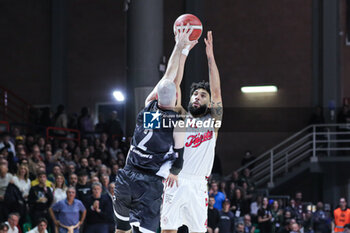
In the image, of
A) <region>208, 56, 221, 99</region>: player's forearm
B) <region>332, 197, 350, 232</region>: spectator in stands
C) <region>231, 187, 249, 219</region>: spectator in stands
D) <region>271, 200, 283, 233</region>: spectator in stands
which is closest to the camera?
<region>208, 56, 221, 99</region>: player's forearm

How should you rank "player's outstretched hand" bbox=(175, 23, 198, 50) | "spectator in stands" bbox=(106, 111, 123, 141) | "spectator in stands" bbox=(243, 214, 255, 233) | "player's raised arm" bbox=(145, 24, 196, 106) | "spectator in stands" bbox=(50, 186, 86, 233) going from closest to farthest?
"player's raised arm" bbox=(145, 24, 196, 106) < "player's outstretched hand" bbox=(175, 23, 198, 50) < "spectator in stands" bbox=(50, 186, 86, 233) < "spectator in stands" bbox=(243, 214, 255, 233) < "spectator in stands" bbox=(106, 111, 123, 141)

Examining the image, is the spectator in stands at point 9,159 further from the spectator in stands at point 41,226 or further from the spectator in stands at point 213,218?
the spectator in stands at point 213,218

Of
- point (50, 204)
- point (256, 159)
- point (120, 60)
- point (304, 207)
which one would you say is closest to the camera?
point (50, 204)

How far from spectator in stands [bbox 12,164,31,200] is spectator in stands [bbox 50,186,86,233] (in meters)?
0.69

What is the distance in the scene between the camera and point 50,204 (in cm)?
1477

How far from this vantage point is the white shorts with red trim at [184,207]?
9070 mm

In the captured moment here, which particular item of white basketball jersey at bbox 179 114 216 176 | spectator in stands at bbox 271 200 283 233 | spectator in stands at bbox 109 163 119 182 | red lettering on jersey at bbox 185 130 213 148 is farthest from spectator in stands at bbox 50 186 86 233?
spectator in stands at bbox 271 200 283 233

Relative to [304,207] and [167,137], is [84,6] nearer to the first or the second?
[304,207]

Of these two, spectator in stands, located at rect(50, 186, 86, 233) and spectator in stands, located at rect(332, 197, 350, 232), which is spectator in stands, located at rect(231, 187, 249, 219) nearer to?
spectator in stands, located at rect(332, 197, 350, 232)

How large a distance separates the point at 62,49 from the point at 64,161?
1213 centimetres

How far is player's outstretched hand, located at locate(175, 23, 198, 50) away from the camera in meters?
8.72

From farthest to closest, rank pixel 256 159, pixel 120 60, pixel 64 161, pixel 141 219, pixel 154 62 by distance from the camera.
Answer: pixel 120 60 → pixel 256 159 → pixel 154 62 → pixel 64 161 → pixel 141 219

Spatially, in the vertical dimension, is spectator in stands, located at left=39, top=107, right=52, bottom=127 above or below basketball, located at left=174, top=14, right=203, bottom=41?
below

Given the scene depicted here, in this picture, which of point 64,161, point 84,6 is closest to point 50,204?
point 64,161
